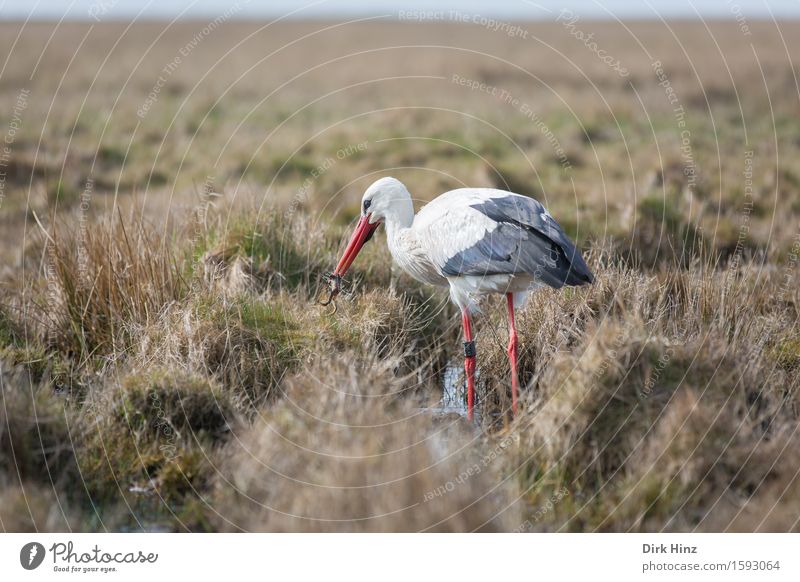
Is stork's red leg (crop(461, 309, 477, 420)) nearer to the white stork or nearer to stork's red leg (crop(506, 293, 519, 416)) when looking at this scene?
the white stork

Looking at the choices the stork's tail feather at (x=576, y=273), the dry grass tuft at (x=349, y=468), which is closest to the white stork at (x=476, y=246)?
the stork's tail feather at (x=576, y=273)

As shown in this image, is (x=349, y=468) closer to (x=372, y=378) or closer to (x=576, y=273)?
(x=372, y=378)

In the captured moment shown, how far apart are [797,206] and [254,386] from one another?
10.2m

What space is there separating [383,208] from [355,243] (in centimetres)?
45

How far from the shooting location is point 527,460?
266 inches

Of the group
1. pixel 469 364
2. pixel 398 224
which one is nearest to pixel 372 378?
pixel 469 364

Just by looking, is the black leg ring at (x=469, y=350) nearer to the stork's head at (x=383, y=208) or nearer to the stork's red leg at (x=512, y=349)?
the stork's red leg at (x=512, y=349)

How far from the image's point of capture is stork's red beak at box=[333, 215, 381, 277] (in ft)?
30.5

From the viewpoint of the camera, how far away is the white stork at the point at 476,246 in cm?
786

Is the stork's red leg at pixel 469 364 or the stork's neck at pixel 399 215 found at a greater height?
the stork's neck at pixel 399 215

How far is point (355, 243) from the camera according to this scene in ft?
30.6

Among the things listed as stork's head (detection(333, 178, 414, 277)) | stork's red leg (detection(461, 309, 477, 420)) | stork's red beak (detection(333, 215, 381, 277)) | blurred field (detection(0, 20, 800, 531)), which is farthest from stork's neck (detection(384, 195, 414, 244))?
stork's red leg (detection(461, 309, 477, 420))

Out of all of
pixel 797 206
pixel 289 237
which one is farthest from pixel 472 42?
pixel 289 237

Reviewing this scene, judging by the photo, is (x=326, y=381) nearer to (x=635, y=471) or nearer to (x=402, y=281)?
(x=635, y=471)
